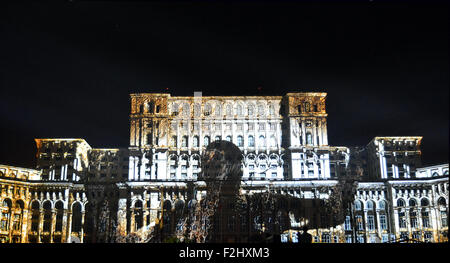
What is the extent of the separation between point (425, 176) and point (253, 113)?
7.65 m

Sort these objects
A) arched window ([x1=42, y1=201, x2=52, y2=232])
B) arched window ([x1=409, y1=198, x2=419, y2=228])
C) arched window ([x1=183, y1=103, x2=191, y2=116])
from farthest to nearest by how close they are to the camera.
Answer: arched window ([x1=42, y1=201, x2=52, y2=232]), arched window ([x1=409, y1=198, x2=419, y2=228]), arched window ([x1=183, y1=103, x2=191, y2=116])

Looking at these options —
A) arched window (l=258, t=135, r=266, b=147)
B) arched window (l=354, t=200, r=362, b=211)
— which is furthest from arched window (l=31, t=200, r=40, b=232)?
arched window (l=354, t=200, r=362, b=211)

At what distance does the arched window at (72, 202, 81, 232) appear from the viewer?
19.7 metres

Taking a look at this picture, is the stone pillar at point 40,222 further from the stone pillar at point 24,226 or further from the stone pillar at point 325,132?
the stone pillar at point 325,132

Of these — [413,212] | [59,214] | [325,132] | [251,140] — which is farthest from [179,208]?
[413,212]

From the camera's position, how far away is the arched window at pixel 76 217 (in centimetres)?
Result: 1970

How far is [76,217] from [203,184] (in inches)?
254

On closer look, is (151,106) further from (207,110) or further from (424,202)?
(424,202)

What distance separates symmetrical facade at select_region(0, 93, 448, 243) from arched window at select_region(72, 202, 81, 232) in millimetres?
47

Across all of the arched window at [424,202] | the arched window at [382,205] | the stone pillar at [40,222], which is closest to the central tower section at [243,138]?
the arched window at [382,205]

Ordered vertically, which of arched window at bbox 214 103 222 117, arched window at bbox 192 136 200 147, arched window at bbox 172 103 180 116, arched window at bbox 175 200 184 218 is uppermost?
arched window at bbox 214 103 222 117

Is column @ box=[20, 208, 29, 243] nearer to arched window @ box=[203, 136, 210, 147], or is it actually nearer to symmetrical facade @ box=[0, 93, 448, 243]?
symmetrical facade @ box=[0, 93, 448, 243]

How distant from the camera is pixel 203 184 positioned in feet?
60.3

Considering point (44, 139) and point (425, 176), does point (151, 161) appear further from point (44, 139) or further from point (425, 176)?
point (425, 176)
